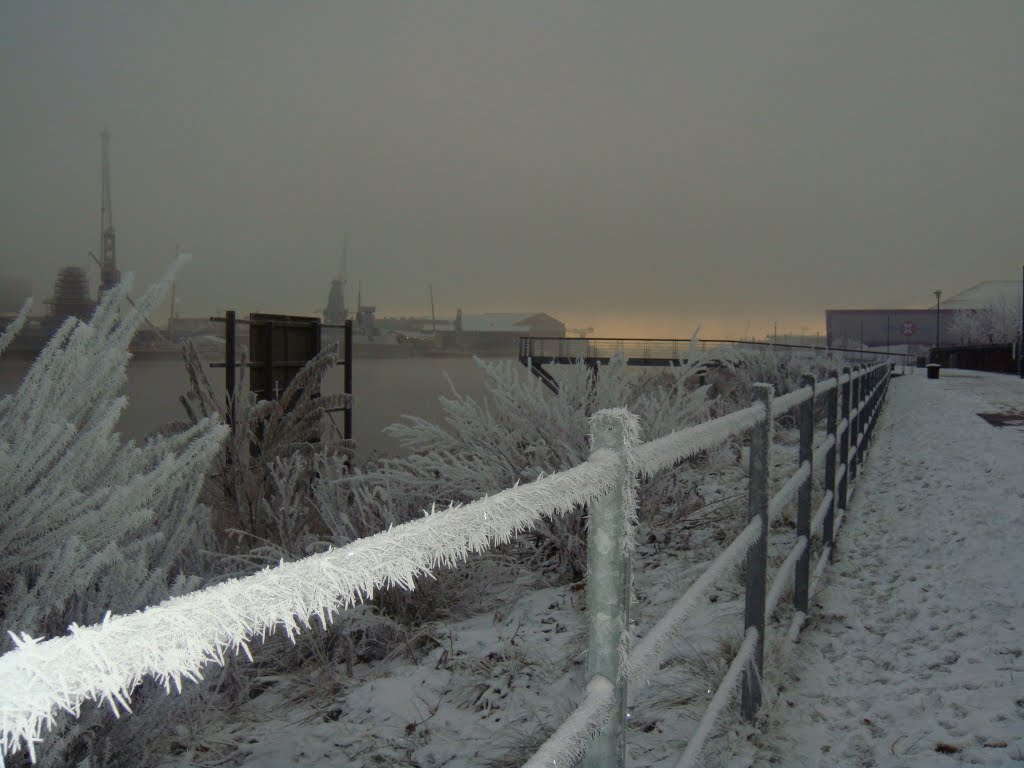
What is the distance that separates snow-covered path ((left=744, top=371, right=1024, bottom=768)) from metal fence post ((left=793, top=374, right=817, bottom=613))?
0.19 m

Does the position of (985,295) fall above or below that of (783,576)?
above

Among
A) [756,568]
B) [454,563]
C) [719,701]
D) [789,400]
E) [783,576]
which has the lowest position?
[719,701]

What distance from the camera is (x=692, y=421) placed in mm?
6258

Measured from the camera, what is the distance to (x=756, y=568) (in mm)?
2891

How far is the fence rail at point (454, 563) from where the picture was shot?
644mm

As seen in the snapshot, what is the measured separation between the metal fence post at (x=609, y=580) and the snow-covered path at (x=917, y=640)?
1491 millimetres

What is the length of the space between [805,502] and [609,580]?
272cm

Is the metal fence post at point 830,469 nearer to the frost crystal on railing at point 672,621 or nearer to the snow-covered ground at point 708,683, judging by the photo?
the snow-covered ground at point 708,683

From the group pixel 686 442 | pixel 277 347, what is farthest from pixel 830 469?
pixel 277 347

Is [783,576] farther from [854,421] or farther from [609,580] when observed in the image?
[854,421]

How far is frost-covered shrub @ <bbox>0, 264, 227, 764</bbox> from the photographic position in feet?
7.36

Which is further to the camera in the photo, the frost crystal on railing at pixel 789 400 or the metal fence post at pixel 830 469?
the metal fence post at pixel 830 469

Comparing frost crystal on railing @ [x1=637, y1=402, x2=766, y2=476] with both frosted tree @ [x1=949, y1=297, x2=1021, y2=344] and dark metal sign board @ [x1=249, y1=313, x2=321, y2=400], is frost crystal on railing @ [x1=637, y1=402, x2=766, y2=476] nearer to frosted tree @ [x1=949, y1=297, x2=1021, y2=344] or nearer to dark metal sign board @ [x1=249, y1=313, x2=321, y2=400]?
dark metal sign board @ [x1=249, y1=313, x2=321, y2=400]

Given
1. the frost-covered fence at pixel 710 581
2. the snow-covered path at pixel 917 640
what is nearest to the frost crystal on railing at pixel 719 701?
the frost-covered fence at pixel 710 581
